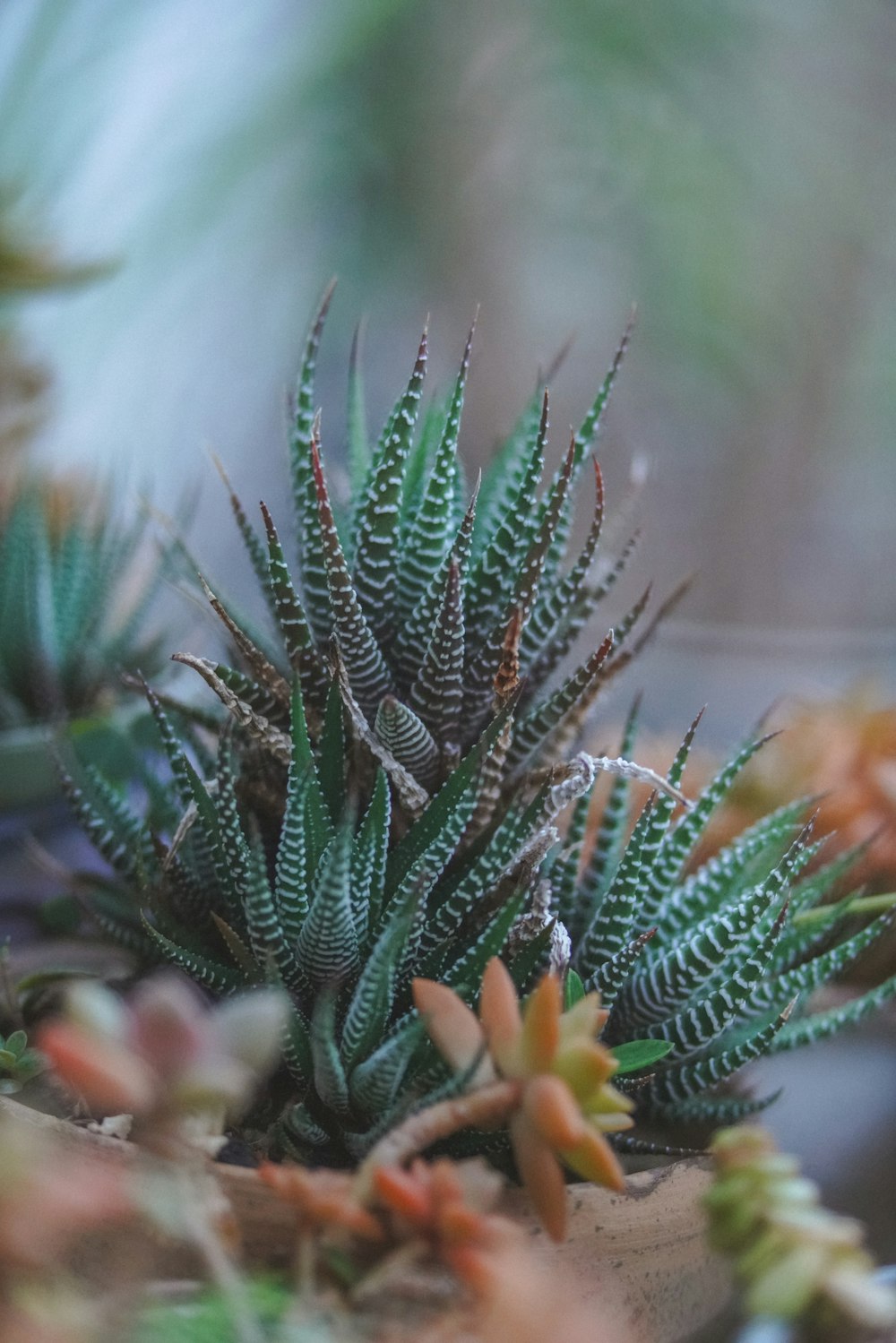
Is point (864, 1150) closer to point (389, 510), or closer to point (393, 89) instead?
point (389, 510)

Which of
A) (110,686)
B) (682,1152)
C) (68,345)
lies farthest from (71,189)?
(682,1152)

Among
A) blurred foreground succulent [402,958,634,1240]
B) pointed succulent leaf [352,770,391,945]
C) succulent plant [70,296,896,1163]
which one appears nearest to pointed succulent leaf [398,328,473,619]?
succulent plant [70,296,896,1163]

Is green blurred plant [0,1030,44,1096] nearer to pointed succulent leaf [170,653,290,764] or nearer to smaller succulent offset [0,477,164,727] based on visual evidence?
pointed succulent leaf [170,653,290,764]

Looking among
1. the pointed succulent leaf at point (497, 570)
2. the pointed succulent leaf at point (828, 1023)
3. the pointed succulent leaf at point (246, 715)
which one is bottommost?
the pointed succulent leaf at point (828, 1023)

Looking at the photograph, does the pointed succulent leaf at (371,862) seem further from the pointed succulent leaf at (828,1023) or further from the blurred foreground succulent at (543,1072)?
the pointed succulent leaf at (828,1023)

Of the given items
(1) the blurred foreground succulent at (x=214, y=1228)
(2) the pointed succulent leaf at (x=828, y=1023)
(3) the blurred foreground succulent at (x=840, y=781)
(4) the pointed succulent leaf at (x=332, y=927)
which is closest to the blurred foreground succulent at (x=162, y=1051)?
(1) the blurred foreground succulent at (x=214, y=1228)

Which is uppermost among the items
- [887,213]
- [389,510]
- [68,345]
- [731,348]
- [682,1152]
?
[887,213]
